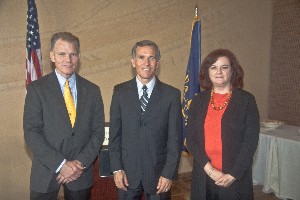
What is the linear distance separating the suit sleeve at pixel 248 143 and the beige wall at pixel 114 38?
2.41m

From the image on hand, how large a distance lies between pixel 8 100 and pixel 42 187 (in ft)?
6.43

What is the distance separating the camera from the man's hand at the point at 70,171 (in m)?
A: 2.03

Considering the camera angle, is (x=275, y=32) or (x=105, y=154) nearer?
(x=105, y=154)

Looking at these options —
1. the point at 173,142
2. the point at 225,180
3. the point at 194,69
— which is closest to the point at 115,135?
the point at 173,142

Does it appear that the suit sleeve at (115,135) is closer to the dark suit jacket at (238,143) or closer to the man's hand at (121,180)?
the man's hand at (121,180)

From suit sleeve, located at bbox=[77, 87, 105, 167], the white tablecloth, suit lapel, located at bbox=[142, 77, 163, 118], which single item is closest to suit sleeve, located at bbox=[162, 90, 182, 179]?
suit lapel, located at bbox=[142, 77, 163, 118]

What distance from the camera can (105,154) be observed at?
9.51ft

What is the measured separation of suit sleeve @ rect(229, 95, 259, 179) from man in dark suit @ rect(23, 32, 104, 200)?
0.94 metres

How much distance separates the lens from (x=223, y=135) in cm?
212

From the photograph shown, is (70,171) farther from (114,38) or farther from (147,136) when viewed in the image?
(114,38)

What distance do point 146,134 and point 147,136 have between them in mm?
15

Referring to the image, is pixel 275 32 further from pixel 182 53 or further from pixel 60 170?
pixel 60 170

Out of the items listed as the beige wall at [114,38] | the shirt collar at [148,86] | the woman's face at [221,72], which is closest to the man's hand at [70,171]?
the shirt collar at [148,86]

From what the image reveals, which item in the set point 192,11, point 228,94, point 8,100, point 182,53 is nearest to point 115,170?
point 228,94
